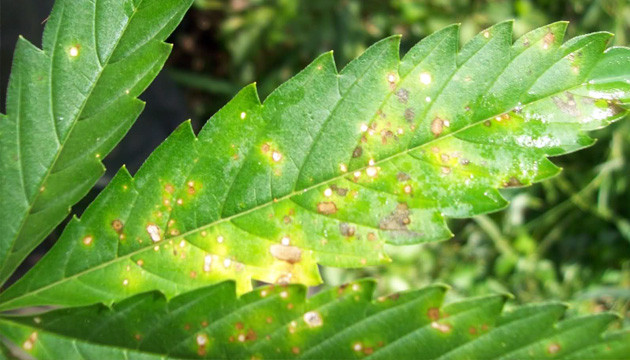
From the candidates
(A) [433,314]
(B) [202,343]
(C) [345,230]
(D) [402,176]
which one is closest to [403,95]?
(D) [402,176]

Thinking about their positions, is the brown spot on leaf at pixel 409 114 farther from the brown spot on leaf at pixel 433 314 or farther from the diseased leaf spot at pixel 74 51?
the diseased leaf spot at pixel 74 51

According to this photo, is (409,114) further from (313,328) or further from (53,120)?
(53,120)

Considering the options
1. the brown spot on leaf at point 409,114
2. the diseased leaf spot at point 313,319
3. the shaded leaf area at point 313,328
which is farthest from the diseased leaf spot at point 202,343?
the brown spot on leaf at point 409,114

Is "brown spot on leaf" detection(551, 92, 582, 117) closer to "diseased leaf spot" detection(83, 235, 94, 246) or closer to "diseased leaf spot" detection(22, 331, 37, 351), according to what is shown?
"diseased leaf spot" detection(83, 235, 94, 246)

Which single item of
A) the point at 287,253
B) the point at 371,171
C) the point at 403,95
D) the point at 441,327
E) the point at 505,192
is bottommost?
the point at 441,327

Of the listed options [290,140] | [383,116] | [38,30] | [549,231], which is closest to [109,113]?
[290,140]

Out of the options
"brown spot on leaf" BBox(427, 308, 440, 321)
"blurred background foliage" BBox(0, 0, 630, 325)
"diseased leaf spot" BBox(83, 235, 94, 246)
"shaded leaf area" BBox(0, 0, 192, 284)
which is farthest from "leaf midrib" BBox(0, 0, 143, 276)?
"blurred background foliage" BBox(0, 0, 630, 325)
